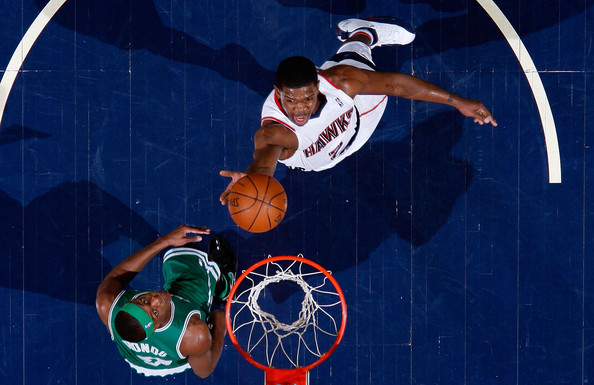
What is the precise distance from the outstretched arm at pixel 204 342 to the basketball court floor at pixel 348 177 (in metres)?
→ 0.77

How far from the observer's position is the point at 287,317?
518 cm

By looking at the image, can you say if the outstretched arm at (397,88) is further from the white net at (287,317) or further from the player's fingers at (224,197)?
the white net at (287,317)

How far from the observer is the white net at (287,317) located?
16.6ft

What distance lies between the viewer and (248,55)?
17.2 ft

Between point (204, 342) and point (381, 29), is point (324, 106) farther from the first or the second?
point (204, 342)

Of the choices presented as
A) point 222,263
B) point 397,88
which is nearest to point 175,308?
point 222,263

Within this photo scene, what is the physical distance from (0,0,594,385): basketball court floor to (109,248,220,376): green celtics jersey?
479mm

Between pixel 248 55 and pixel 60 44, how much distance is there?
1890 mm

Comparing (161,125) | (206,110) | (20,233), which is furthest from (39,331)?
(206,110)

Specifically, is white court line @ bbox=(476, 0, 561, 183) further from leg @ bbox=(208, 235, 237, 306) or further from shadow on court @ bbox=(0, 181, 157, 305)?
shadow on court @ bbox=(0, 181, 157, 305)

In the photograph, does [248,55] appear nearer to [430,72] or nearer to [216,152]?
[216,152]

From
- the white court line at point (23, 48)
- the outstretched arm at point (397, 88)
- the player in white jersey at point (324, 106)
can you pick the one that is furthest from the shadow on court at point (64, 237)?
the outstretched arm at point (397, 88)

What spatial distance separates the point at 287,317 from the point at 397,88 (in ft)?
7.99

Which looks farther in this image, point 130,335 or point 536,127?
point 536,127
